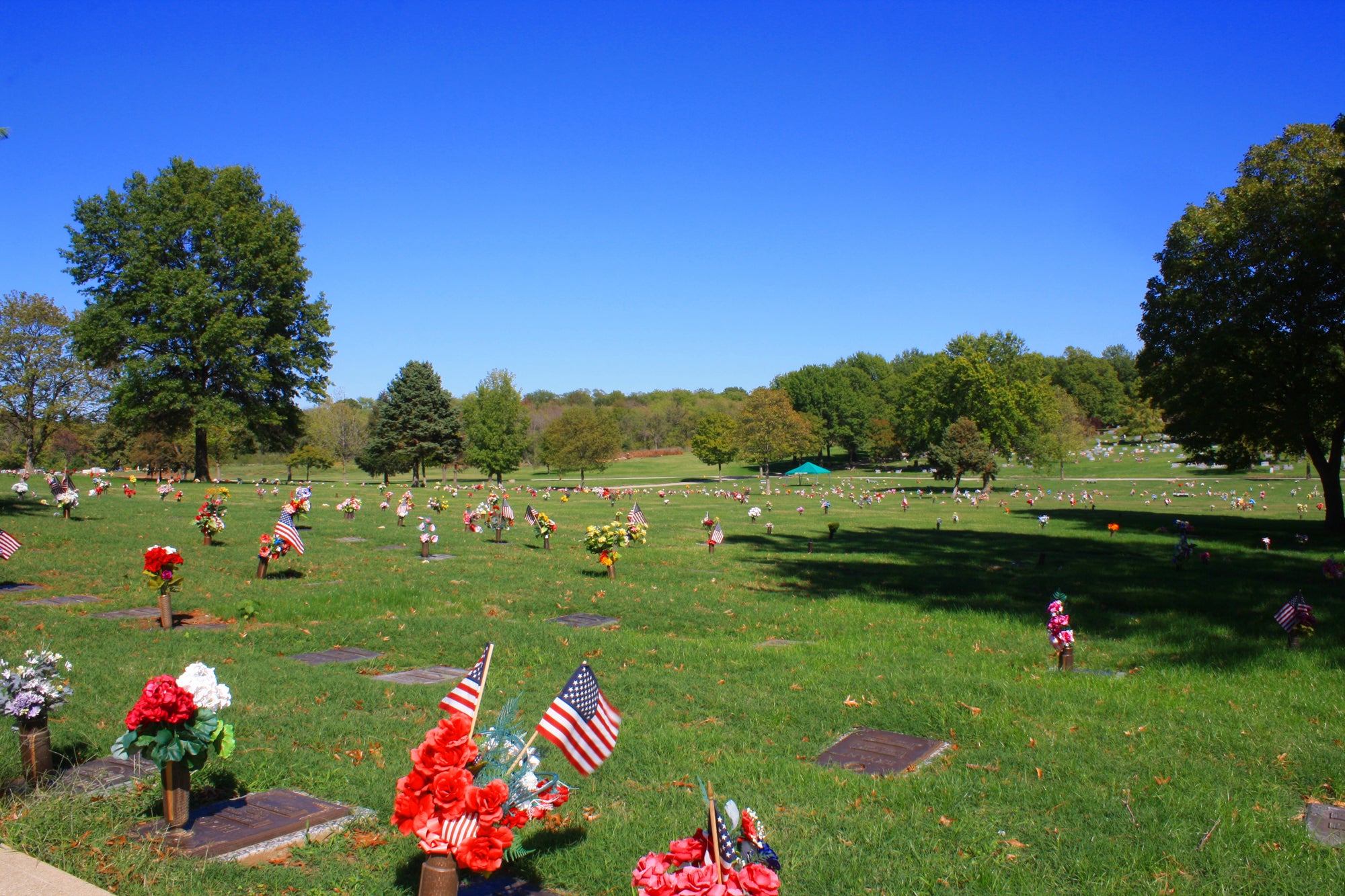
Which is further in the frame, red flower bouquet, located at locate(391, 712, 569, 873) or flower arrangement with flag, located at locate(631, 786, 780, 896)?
red flower bouquet, located at locate(391, 712, 569, 873)

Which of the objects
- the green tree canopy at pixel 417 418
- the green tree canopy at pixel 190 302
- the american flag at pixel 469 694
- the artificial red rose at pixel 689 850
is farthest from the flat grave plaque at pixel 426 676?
the green tree canopy at pixel 417 418

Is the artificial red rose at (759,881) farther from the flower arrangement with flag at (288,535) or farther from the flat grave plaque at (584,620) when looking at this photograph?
the flower arrangement with flag at (288,535)

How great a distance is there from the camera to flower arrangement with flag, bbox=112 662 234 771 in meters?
4.61

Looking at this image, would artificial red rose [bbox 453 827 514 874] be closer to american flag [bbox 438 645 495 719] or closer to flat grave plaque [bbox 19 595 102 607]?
american flag [bbox 438 645 495 719]

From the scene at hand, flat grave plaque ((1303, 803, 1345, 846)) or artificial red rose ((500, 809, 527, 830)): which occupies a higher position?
artificial red rose ((500, 809, 527, 830))

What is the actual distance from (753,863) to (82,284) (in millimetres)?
48423

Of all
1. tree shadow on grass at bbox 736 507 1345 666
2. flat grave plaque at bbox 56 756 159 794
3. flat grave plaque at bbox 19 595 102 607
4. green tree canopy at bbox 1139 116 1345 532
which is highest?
green tree canopy at bbox 1139 116 1345 532

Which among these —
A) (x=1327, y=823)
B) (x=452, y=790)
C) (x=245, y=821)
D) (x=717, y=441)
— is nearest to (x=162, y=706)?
(x=245, y=821)

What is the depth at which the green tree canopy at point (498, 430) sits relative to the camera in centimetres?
6838

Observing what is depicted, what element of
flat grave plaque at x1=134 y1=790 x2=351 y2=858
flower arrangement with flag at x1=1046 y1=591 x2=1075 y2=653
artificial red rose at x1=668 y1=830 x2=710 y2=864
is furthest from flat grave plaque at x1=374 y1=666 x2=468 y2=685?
flower arrangement with flag at x1=1046 y1=591 x2=1075 y2=653

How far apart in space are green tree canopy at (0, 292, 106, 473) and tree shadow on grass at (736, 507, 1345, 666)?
39.6 m

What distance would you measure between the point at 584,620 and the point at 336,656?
3659mm

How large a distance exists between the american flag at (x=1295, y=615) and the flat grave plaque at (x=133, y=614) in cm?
1409

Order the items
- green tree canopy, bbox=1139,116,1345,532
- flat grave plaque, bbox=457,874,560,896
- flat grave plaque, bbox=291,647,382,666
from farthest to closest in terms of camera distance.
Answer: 1. green tree canopy, bbox=1139,116,1345,532
2. flat grave plaque, bbox=291,647,382,666
3. flat grave plaque, bbox=457,874,560,896
